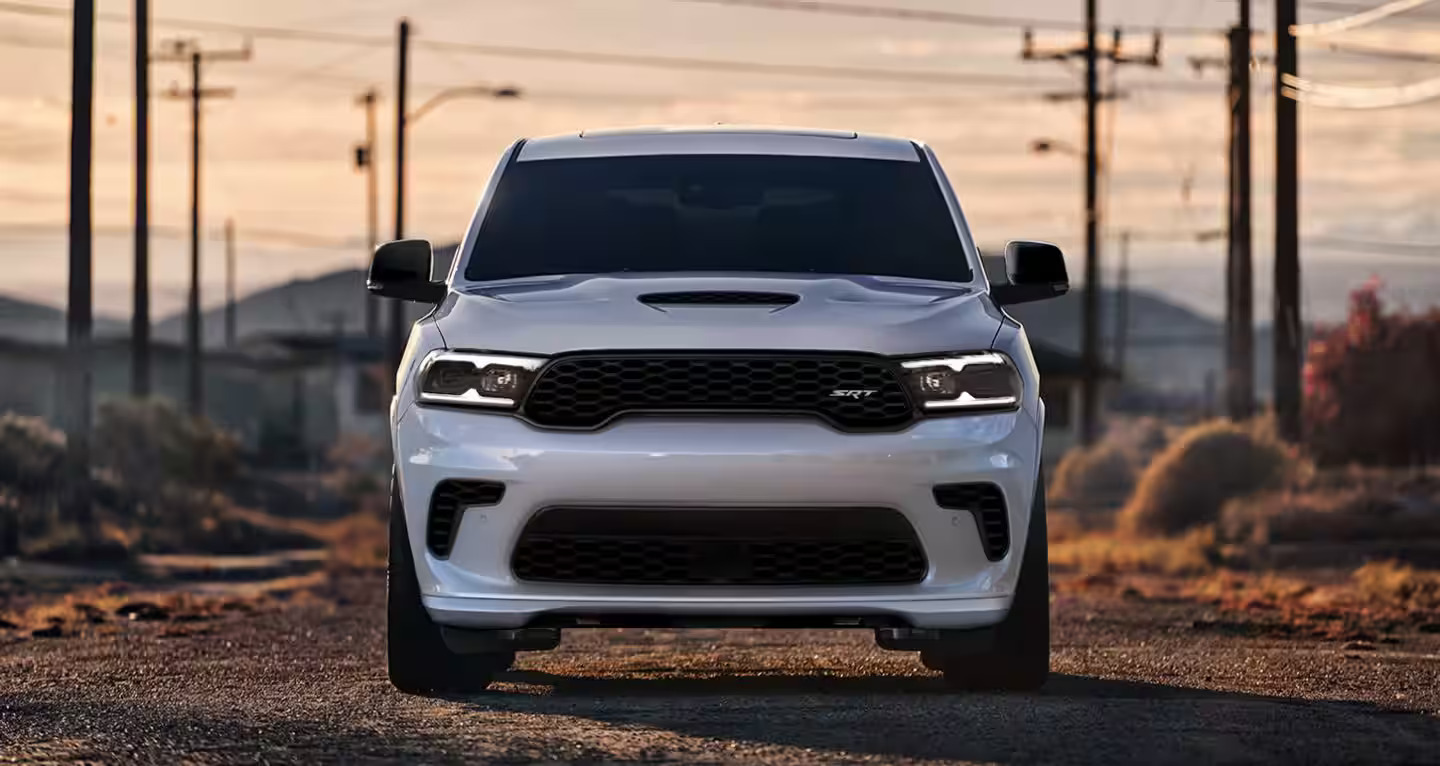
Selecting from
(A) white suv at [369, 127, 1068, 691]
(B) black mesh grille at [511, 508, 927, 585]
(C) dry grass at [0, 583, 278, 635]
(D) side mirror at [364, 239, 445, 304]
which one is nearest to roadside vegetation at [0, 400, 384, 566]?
(C) dry grass at [0, 583, 278, 635]

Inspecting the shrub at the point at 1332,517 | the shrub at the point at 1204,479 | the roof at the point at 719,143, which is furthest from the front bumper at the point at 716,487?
the shrub at the point at 1204,479

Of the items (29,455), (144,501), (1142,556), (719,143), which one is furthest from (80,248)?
(719,143)

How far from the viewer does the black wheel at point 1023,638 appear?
29.3ft

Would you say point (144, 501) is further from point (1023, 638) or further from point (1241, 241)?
point (1023, 638)

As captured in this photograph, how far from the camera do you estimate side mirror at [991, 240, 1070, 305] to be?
996 cm

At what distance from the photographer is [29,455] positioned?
121 ft

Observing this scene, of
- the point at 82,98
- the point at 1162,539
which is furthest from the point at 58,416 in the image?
the point at 1162,539

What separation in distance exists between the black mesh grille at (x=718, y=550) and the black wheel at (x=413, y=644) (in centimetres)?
52

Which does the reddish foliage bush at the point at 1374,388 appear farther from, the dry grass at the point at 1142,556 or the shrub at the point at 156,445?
the shrub at the point at 156,445

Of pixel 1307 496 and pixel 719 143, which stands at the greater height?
pixel 719 143

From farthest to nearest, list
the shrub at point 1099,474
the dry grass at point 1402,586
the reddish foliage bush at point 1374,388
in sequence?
the shrub at point 1099,474 < the reddish foliage bush at point 1374,388 < the dry grass at point 1402,586

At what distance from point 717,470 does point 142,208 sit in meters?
Result: 37.4

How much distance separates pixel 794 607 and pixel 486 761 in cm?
155

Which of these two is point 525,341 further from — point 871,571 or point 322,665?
point 322,665
